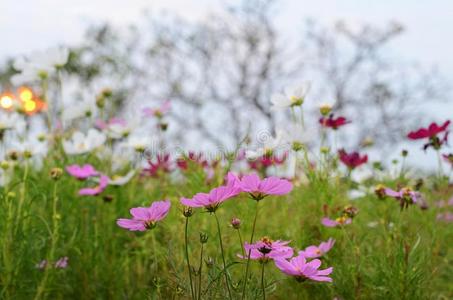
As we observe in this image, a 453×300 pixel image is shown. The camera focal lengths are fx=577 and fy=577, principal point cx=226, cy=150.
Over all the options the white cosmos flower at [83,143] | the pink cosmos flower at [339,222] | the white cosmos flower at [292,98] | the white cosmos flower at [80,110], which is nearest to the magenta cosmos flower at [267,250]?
the pink cosmos flower at [339,222]

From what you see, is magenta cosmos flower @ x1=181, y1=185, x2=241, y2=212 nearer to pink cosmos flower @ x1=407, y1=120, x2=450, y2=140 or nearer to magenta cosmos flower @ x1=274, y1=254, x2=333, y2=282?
magenta cosmos flower @ x1=274, y1=254, x2=333, y2=282

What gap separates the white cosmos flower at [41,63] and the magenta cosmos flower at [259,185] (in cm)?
167

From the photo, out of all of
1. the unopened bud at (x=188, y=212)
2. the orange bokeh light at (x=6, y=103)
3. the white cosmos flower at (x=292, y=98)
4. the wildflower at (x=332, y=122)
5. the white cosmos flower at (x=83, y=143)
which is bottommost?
the white cosmos flower at (x=83, y=143)

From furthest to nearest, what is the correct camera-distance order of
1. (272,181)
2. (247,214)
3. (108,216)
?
(108,216) → (247,214) → (272,181)

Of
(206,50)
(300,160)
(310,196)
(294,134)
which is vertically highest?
(294,134)

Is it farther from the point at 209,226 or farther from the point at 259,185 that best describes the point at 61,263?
the point at 259,185

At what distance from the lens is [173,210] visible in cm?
186

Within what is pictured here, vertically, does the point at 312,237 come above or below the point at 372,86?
above

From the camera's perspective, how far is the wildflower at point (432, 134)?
1833 mm

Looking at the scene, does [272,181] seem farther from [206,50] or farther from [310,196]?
[206,50]

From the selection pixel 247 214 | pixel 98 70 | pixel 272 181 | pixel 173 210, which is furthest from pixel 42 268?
pixel 98 70

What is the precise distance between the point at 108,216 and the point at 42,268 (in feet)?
1.68

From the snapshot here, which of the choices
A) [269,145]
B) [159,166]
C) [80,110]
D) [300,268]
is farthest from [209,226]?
[300,268]

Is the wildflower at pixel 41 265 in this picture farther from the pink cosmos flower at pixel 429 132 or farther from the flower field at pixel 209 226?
the pink cosmos flower at pixel 429 132
